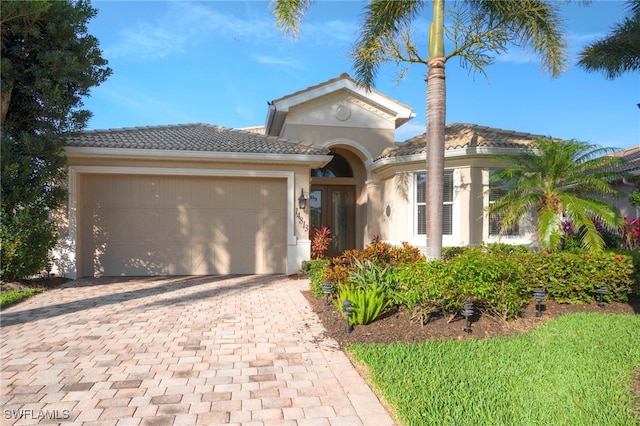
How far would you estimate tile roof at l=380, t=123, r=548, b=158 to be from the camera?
1047 centimetres

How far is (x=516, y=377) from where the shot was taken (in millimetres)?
4004

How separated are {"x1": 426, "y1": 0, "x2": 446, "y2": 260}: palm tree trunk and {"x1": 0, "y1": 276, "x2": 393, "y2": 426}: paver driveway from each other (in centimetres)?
257

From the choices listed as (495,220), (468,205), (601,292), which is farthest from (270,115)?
(601,292)

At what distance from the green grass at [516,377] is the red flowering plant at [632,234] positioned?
209 inches

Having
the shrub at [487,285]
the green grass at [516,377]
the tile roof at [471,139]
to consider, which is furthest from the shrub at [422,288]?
the tile roof at [471,139]

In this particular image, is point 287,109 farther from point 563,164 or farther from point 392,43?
point 563,164

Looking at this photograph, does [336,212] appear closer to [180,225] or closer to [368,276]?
[180,225]

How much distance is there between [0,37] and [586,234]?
12507 millimetres

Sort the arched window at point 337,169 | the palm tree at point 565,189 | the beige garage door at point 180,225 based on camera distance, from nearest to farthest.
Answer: the palm tree at point 565,189 < the beige garage door at point 180,225 < the arched window at point 337,169

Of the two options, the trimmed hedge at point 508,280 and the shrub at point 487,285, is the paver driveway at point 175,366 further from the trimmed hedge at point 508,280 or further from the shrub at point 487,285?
the shrub at point 487,285

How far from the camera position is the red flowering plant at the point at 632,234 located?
993 cm

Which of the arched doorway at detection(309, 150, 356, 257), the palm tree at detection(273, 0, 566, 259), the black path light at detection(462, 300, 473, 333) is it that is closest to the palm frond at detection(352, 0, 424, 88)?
the palm tree at detection(273, 0, 566, 259)

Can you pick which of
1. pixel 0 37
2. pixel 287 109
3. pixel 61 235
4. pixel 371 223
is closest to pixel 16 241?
pixel 61 235

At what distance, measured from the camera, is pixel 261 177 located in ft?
36.7
